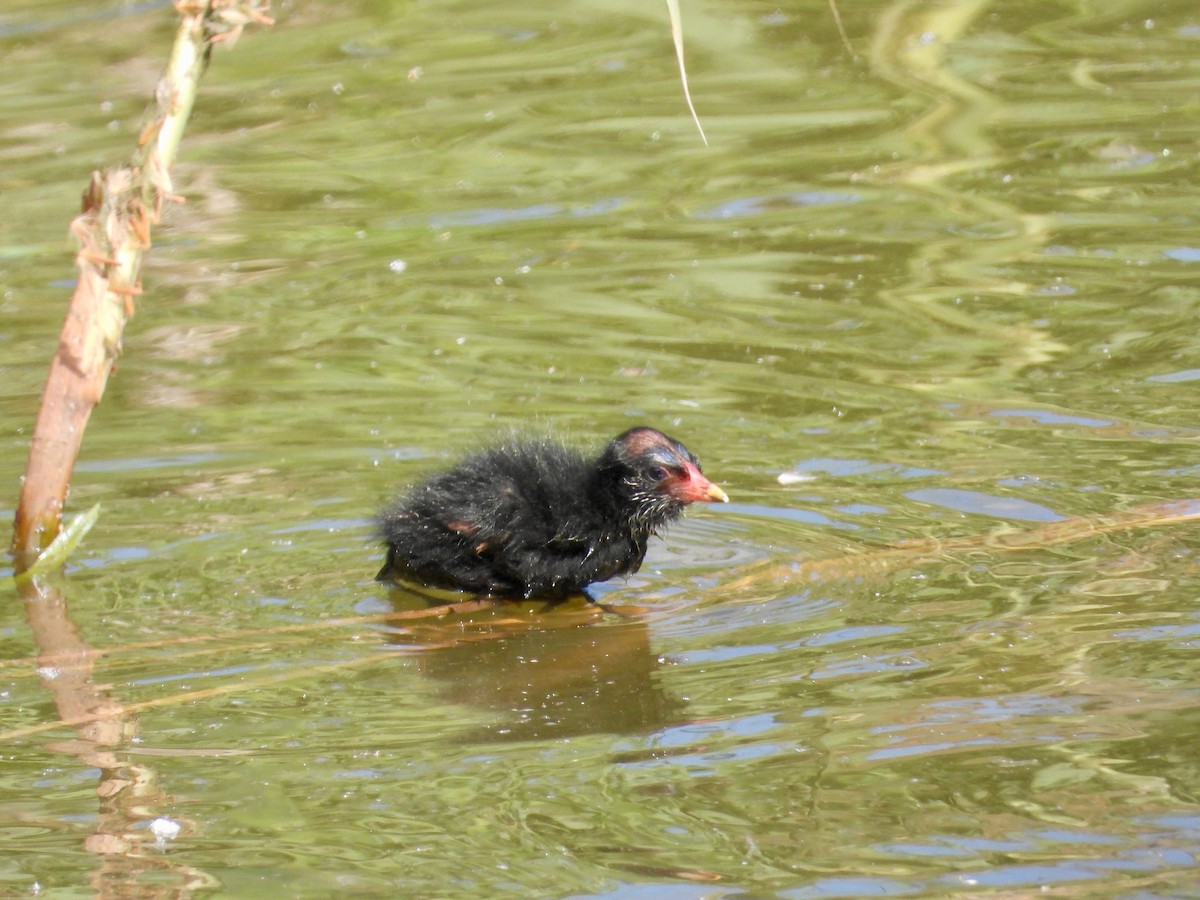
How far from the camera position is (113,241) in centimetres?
558

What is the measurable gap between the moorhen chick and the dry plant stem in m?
1.01

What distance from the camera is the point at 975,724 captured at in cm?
448

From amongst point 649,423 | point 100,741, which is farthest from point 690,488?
point 100,741

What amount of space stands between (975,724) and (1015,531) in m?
1.55

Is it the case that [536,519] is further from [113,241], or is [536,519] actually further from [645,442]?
[113,241]

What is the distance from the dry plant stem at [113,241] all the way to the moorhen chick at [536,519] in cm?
101

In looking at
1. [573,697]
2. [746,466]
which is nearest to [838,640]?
[573,697]

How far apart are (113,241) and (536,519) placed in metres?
1.53

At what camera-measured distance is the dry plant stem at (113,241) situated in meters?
5.48

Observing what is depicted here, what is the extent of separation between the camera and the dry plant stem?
18.0ft

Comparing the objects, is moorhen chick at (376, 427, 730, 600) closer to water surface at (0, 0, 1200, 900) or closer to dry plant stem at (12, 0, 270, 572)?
water surface at (0, 0, 1200, 900)

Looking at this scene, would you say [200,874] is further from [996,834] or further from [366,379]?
[366,379]

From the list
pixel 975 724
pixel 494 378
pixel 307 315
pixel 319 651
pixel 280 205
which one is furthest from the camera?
pixel 280 205

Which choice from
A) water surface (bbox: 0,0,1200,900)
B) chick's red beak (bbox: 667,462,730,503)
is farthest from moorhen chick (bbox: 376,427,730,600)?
water surface (bbox: 0,0,1200,900)
